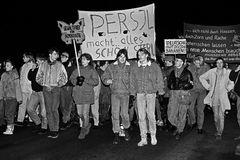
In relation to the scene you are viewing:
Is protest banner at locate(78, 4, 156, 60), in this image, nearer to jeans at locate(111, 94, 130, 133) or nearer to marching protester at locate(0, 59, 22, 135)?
jeans at locate(111, 94, 130, 133)

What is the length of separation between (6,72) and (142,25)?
150 inches

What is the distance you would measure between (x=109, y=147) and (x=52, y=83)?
213cm

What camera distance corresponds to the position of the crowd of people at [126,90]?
801 centimetres

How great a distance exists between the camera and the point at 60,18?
64.1 ft

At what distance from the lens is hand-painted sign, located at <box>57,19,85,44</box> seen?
30.2 ft

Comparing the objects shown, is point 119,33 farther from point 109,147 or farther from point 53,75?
A: point 109,147

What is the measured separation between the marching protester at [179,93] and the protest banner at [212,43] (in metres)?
3.86

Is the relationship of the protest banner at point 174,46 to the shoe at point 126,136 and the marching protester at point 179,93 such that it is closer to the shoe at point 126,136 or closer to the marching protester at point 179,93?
the marching protester at point 179,93

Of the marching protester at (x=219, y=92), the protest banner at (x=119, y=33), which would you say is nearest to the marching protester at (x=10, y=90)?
the protest banner at (x=119, y=33)

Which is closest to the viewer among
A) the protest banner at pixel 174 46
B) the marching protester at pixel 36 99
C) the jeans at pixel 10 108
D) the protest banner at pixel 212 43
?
the marching protester at pixel 36 99

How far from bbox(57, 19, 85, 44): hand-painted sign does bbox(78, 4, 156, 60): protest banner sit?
2.02ft

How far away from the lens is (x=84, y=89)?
8648mm

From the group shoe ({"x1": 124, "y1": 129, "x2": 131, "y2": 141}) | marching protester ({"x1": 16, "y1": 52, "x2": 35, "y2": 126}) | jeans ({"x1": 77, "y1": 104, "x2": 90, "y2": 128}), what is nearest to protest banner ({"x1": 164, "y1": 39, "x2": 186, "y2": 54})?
shoe ({"x1": 124, "y1": 129, "x2": 131, "y2": 141})

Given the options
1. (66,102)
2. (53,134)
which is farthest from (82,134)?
(66,102)
